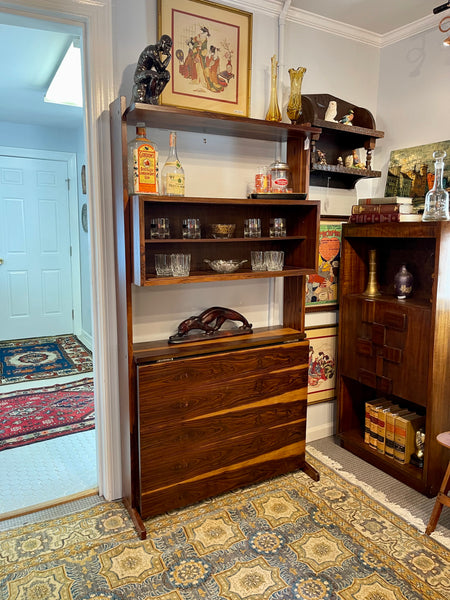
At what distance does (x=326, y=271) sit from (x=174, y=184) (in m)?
1.21

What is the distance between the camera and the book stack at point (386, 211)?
2.40 m

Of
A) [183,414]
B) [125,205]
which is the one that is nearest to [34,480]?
[183,414]

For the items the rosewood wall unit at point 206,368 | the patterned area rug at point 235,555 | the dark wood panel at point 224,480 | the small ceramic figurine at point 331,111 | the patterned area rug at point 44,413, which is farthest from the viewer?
the patterned area rug at point 44,413

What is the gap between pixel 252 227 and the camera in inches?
88.4

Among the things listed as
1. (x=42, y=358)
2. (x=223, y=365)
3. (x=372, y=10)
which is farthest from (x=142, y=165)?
(x=42, y=358)

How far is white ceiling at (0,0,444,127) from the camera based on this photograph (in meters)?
2.32

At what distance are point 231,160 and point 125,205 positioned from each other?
73cm

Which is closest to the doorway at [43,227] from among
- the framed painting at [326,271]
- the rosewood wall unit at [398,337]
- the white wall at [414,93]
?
the framed painting at [326,271]

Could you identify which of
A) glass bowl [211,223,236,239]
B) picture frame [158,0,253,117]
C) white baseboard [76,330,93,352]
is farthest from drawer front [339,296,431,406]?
white baseboard [76,330,93,352]

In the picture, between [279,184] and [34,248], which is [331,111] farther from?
[34,248]

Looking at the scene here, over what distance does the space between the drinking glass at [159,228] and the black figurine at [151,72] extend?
494 millimetres

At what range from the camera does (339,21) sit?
257 centimetres

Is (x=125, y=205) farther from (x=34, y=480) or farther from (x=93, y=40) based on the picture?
(x=34, y=480)

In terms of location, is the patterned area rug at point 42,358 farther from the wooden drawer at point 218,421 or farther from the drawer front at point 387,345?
the drawer front at point 387,345
